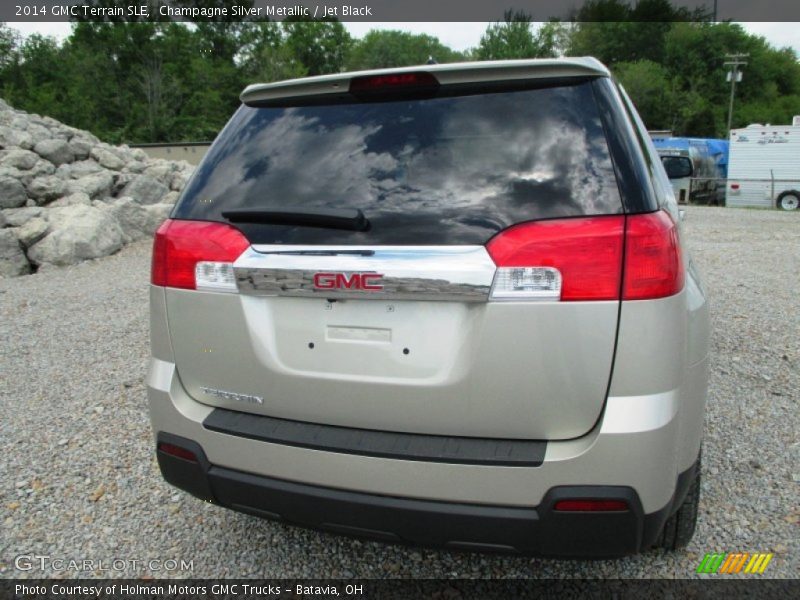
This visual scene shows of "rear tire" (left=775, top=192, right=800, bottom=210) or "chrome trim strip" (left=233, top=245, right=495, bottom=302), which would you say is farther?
"rear tire" (left=775, top=192, right=800, bottom=210)

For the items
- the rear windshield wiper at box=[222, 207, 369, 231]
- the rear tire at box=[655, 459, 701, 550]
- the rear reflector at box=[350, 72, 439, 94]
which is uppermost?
the rear reflector at box=[350, 72, 439, 94]

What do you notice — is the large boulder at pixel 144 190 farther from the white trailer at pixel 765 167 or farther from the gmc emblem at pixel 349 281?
the white trailer at pixel 765 167

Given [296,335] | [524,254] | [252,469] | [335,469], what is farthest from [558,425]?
[252,469]

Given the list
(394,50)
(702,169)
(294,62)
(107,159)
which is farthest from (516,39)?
(107,159)

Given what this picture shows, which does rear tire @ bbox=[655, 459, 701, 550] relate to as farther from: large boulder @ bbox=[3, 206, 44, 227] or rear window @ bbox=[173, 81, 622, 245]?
large boulder @ bbox=[3, 206, 44, 227]

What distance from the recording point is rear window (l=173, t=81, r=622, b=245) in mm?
1713

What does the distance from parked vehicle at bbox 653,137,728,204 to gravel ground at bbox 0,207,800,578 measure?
19854mm

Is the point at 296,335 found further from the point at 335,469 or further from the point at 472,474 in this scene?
the point at 472,474

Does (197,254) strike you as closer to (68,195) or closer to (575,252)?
(575,252)

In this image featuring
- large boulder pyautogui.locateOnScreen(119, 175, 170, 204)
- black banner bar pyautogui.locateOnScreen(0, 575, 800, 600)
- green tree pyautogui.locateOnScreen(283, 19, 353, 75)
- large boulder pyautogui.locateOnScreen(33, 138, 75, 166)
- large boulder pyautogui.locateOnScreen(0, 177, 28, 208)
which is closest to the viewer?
black banner bar pyautogui.locateOnScreen(0, 575, 800, 600)

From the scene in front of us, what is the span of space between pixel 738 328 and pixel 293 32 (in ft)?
232

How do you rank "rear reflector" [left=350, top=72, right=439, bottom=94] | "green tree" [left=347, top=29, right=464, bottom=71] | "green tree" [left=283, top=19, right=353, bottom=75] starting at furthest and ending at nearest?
"green tree" [left=347, top=29, right=464, bottom=71], "green tree" [left=283, top=19, right=353, bottom=75], "rear reflector" [left=350, top=72, right=439, bottom=94]

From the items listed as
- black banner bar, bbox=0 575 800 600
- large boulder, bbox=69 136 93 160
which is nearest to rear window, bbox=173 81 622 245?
black banner bar, bbox=0 575 800 600

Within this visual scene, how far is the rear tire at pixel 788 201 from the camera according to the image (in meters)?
22.8
